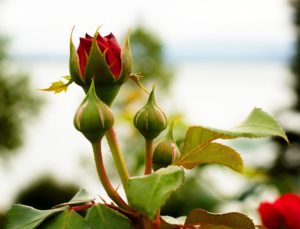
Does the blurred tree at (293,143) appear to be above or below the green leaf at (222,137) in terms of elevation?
below

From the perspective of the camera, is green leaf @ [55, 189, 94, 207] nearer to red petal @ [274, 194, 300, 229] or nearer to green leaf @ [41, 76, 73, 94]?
green leaf @ [41, 76, 73, 94]

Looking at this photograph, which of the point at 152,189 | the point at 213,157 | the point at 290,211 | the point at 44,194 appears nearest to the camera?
the point at 152,189

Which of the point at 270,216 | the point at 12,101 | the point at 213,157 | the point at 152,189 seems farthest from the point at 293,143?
the point at 152,189

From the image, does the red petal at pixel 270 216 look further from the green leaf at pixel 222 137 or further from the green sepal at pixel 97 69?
the green sepal at pixel 97 69

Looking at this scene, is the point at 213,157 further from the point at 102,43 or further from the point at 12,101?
the point at 12,101

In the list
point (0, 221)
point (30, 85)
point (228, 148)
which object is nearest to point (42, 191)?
point (0, 221)

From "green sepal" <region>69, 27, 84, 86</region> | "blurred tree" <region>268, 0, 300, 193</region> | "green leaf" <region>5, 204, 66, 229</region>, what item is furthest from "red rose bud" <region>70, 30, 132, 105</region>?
"blurred tree" <region>268, 0, 300, 193</region>

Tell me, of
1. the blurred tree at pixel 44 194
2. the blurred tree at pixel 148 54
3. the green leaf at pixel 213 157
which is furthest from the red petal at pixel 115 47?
the blurred tree at pixel 148 54
